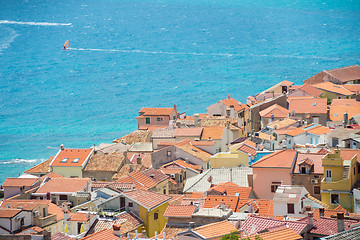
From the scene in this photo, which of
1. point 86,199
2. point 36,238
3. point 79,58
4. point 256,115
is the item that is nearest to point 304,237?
point 36,238

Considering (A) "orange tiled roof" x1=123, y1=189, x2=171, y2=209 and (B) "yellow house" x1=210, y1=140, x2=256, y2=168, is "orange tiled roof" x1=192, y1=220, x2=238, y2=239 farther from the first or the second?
(B) "yellow house" x1=210, y1=140, x2=256, y2=168

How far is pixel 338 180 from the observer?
126ft

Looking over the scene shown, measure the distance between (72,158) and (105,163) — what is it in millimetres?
3032

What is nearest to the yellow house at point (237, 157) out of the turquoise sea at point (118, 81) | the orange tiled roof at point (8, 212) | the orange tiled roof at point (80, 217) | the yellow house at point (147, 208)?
the yellow house at point (147, 208)

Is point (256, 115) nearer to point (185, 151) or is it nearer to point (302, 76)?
point (185, 151)

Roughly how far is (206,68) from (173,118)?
9495cm

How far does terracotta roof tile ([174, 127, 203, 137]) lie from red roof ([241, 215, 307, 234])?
30.3m

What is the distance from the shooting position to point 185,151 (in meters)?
54.6

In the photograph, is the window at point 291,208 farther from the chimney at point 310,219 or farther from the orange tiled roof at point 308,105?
the orange tiled roof at point 308,105

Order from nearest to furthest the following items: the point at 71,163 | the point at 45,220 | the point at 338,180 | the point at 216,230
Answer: the point at 216,230 → the point at 338,180 → the point at 45,220 → the point at 71,163

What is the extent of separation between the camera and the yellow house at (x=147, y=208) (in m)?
36.9

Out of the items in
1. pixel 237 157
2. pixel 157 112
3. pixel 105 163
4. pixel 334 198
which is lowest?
pixel 334 198

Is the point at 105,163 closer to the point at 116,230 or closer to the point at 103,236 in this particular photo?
the point at 116,230

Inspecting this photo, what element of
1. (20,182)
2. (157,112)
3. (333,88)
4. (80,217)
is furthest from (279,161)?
(333,88)
